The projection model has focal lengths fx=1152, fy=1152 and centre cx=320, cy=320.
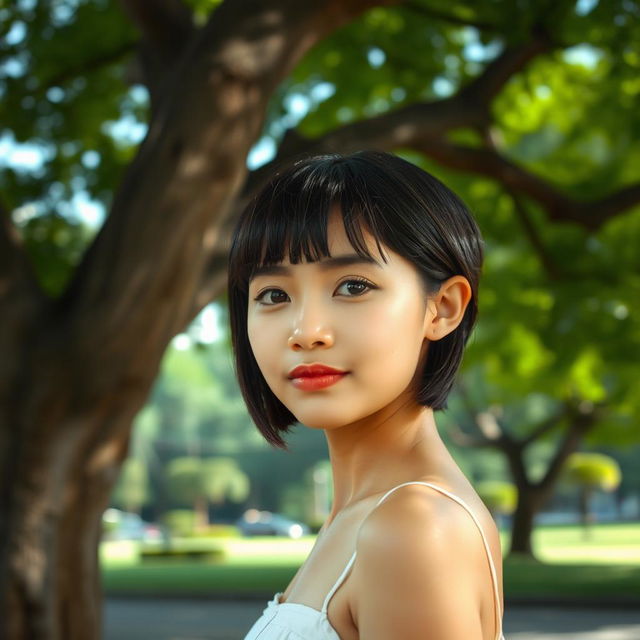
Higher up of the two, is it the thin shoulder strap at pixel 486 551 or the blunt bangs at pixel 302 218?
the blunt bangs at pixel 302 218

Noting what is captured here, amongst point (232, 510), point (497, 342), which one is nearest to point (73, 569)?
point (497, 342)

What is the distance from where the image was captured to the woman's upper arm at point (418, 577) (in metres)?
1.29

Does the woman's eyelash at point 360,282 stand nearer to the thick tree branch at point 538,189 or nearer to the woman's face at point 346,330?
the woman's face at point 346,330

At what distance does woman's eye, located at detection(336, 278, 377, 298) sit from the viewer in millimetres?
1483

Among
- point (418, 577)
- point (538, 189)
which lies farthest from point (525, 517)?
point (418, 577)

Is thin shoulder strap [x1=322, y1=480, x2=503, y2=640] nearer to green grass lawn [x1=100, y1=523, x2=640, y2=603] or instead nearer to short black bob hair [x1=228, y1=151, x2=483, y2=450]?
short black bob hair [x1=228, y1=151, x2=483, y2=450]

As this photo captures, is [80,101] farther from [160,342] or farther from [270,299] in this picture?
[270,299]

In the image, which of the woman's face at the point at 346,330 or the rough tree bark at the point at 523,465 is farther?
the rough tree bark at the point at 523,465

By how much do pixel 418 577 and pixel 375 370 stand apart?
30 cm

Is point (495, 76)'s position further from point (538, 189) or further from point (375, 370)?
point (375, 370)

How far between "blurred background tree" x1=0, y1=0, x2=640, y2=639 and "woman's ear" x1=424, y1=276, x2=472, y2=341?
5470 millimetres

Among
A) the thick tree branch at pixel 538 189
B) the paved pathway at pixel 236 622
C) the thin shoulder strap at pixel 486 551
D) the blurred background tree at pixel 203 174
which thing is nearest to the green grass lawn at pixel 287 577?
the paved pathway at pixel 236 622

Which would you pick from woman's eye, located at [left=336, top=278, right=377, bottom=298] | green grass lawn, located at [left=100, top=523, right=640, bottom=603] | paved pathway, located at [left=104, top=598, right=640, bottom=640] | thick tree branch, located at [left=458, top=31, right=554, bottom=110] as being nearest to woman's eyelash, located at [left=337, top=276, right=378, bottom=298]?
woman's eye, located at [left=336, top=278, right=377, bottom=298]

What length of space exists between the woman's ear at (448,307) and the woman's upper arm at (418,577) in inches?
11.7
